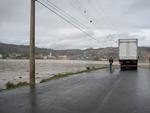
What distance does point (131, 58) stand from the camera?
35.0 m

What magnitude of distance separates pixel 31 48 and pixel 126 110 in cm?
992

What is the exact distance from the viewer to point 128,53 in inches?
1383

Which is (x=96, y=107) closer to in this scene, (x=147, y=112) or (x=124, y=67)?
(x=147, y=112)

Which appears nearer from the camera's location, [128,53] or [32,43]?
[32,43]

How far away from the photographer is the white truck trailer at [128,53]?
3500 cm

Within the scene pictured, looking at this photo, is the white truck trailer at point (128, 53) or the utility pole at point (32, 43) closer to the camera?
the utility pole at point (32, 43)

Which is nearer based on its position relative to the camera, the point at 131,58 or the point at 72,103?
the point at 72,103

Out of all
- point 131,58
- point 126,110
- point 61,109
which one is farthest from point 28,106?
point 131,58

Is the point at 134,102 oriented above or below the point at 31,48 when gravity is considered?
below

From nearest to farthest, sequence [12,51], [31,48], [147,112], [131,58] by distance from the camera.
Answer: [147,112] → [31,48] → [131,58] → [12,51]

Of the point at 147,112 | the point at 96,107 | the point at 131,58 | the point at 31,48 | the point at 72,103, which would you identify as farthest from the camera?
the point at 131,58

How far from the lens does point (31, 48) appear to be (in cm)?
1609

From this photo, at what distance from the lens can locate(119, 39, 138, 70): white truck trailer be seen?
3500 cm

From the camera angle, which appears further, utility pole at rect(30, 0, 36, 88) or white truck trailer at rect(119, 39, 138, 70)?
white truck trailer at rect(119, 39, 138, 70)
